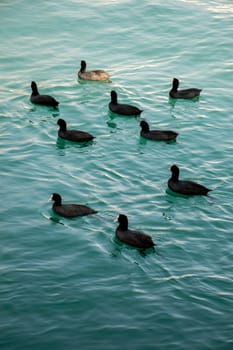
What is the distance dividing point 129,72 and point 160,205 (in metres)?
11.9

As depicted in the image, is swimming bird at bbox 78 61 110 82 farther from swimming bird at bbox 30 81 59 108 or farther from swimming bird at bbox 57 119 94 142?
swimming bird at bbox 57 119 94 142

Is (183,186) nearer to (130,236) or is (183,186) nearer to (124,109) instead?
(130,236)

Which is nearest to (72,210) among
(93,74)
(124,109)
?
(124,109)

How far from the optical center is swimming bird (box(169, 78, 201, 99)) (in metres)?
29.5

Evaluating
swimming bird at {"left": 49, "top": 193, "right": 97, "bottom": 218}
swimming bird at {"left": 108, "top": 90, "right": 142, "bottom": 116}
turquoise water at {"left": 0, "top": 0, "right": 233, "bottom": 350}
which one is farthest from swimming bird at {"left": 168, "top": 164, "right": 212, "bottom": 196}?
swimming bird at {"left": 108, "top": 90, "right": 142, "bottom": 116}

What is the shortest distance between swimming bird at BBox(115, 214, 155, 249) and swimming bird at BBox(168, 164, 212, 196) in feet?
10.1

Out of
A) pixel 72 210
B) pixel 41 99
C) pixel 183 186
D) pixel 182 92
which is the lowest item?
pixel 72 210

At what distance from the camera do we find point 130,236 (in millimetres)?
19531

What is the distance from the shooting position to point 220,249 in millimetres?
19391

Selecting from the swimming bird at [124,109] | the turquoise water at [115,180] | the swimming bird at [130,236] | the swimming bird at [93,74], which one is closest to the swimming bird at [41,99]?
the turquoise water at [115,180]

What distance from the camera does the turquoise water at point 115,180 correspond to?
16.6 meters

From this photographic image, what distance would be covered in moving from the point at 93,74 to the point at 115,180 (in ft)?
28.9

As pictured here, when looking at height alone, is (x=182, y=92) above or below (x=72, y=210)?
above

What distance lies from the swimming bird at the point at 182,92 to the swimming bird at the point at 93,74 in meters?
3.17
